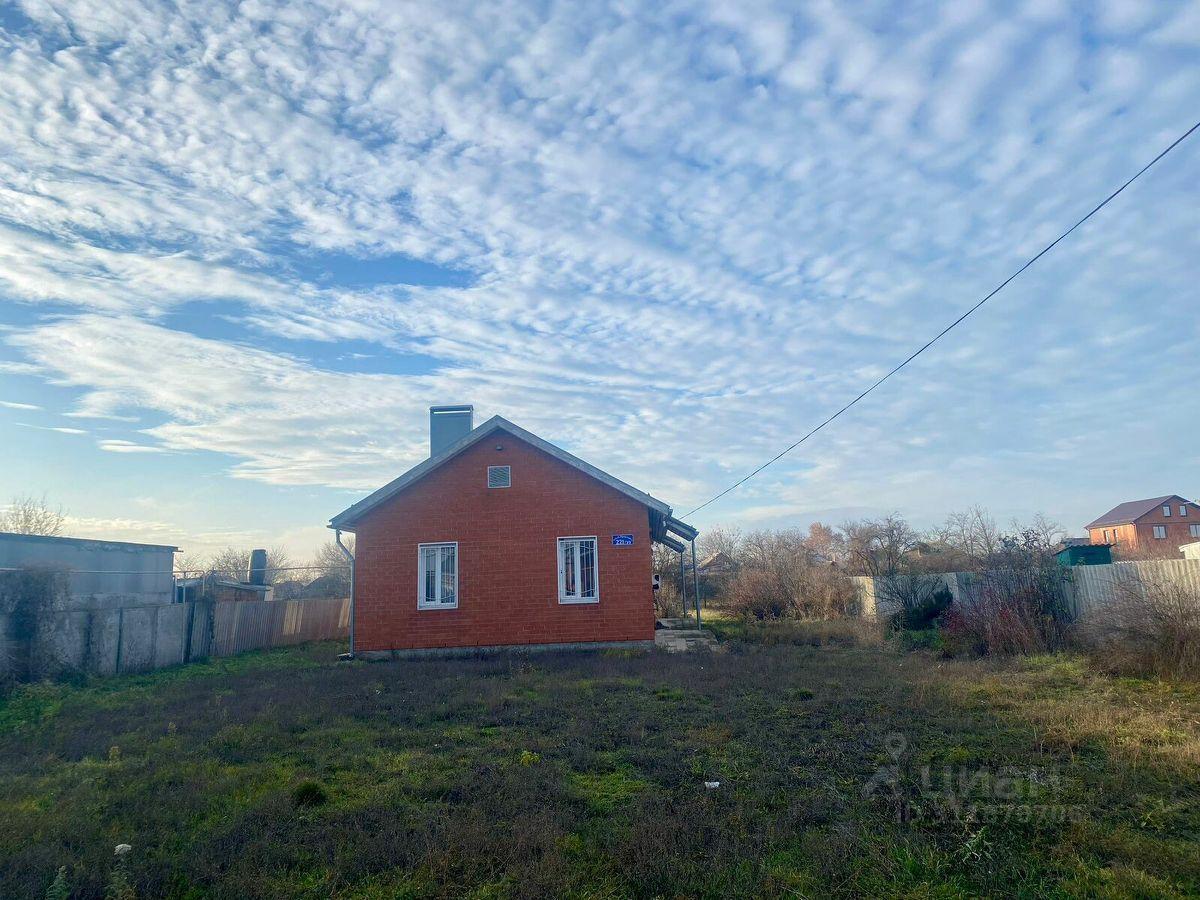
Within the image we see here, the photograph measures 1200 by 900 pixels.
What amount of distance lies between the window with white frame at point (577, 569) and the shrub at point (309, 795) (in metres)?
10.7

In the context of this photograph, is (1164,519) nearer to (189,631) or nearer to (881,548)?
(881,548)

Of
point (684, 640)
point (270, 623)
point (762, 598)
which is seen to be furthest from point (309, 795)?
point (762, 598)

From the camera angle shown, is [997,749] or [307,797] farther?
[997,749]

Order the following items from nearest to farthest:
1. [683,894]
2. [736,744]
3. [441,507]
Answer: [683,894]
[736,744]
[441,507]

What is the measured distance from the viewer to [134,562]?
24.0 m

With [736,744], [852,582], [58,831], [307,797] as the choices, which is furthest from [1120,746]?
[852,582]

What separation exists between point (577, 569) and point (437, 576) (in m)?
3.09

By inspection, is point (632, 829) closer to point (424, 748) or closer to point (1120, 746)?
point (424, 748)

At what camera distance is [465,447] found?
17.1m

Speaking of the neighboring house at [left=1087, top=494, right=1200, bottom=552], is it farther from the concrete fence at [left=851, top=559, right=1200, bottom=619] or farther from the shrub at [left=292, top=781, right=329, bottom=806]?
the shrub at [left=292, top=781, right=329, bottom=806]

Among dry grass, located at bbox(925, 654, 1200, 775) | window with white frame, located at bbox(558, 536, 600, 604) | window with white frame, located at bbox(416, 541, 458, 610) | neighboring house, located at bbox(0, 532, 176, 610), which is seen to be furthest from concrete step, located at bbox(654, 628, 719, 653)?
neighboring house, located at bbox(0, 532, 176, 610)

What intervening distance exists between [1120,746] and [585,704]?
587 centimetres

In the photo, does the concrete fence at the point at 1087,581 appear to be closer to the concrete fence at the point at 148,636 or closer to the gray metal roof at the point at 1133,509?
the concrete fence at the point at 148,636

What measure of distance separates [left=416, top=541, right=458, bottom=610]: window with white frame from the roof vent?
3.91 meters
